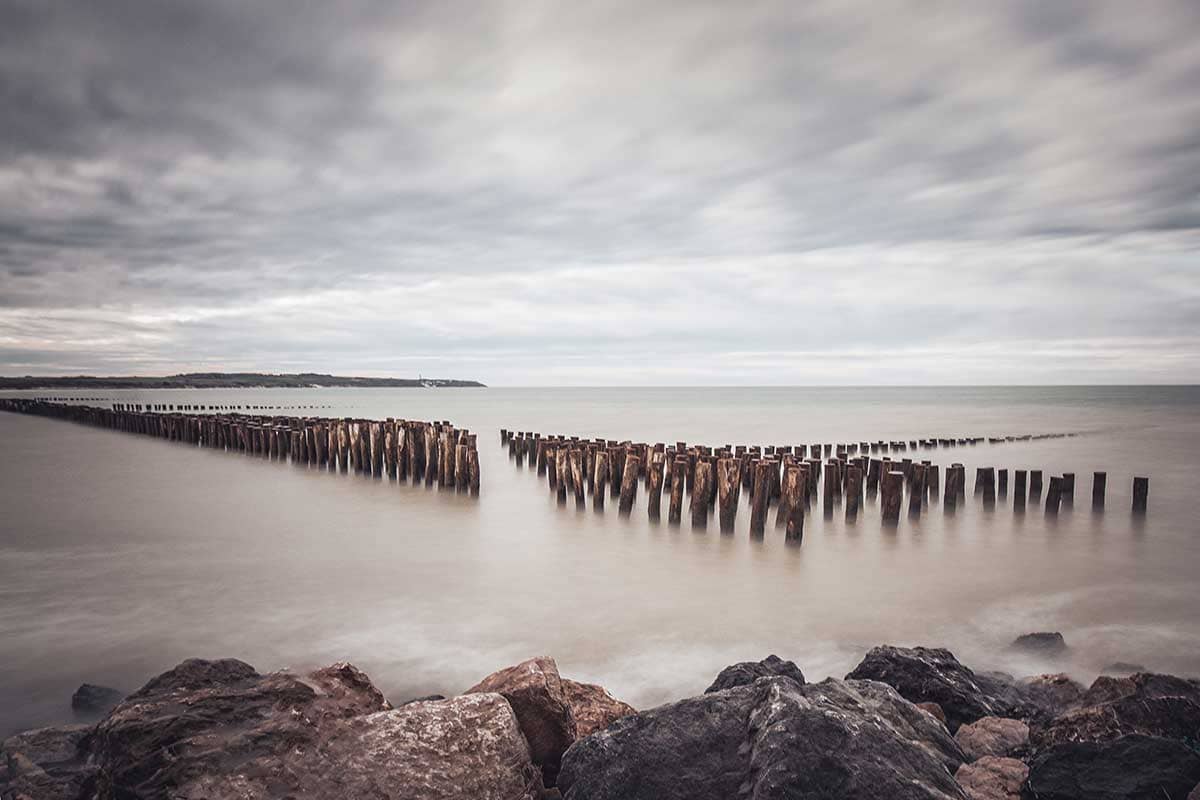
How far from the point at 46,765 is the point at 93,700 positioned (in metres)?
1.47

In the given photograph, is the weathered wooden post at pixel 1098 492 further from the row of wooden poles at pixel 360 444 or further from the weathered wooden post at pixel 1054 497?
the row of wooden poles at pixel 360 444

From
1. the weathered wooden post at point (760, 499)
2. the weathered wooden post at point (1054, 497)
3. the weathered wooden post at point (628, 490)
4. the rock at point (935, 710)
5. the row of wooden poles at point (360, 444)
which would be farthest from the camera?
the row of wooden poles at point (360, 444)

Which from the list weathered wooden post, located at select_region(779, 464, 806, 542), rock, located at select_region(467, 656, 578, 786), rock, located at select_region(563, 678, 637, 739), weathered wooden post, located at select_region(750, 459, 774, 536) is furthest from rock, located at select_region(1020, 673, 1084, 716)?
weathered wooden post, located at select_region(750, 459, 774, 536)

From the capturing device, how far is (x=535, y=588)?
A: 7293 millimetres

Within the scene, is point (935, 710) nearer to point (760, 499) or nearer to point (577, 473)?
point (760, 499)

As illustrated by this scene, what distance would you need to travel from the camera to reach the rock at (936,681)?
399 centimetres

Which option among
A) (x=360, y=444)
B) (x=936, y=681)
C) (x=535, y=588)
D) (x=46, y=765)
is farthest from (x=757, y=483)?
(x=360, y=444)

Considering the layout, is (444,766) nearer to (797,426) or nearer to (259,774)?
(259,774)

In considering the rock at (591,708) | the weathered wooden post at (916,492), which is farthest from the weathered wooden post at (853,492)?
the rock at (591,708)

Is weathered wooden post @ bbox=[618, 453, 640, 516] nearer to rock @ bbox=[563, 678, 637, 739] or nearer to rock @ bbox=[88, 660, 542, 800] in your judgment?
rock @ bbox=[563, 678, 637, 739]

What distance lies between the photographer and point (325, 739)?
2775mm

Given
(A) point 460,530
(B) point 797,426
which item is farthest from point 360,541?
(B) point 797,426

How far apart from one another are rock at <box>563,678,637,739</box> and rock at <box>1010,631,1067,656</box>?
3.65 metres

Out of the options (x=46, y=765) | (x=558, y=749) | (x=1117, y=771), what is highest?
(x=1117, y=771)
